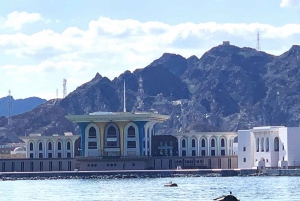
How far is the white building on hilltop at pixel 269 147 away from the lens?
187375mm

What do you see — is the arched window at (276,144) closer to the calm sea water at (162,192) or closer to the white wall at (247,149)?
the white wall at (247,149)

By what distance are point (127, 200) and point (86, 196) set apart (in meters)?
12.7

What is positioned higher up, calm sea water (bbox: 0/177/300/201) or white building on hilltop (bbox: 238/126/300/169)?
white building on hilltop (bbox: 238/126/300/169)

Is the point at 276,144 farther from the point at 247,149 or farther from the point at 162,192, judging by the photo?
the point at 162,192

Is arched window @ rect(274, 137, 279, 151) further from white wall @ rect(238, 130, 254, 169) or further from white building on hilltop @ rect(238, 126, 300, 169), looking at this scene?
white wall @ rect(238, 130, 254, 169)

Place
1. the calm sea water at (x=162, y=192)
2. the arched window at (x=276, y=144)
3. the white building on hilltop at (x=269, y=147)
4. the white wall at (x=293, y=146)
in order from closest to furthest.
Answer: the calm sea water at (x=162, y=192), the white wall at (x=293, y=146), the white building on hilltop at (x=269, y=147), the arched window at (x=276, y=144)

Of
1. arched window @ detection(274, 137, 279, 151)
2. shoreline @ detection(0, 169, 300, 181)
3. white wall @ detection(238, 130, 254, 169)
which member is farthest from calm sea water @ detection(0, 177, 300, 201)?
white wall @ detection(238, 130, 254, 169)

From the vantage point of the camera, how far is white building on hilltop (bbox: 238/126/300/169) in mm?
187375

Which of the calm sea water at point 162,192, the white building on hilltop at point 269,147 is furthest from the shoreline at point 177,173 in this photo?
the calm sea water at point 162,192

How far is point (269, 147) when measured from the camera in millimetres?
193000

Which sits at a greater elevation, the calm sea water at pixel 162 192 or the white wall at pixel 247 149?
the white wall at pixel 247 149

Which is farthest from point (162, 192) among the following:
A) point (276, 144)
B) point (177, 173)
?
point (276, 144)

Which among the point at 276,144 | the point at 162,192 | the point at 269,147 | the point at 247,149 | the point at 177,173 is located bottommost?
the point at 162,192

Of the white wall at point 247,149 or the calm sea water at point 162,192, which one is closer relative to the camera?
the calm sea water at point 162,192
